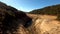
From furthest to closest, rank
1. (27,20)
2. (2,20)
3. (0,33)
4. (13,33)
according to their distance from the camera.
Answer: (27,20)
(2,20)
(13,33)
(0,33)

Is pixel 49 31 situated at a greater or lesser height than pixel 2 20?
lesser

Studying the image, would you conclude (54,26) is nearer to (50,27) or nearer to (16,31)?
(50,27)

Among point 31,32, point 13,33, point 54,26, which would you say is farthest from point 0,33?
point 54,26

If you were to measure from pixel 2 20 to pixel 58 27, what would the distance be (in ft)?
19.6

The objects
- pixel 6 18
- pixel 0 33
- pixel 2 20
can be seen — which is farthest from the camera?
Answer: pixel 6 18

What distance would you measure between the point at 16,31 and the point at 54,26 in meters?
4.11

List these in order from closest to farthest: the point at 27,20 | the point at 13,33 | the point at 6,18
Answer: the point at 13,33
the point at 6,18
the point at 27,20

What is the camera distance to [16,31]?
1495 cm

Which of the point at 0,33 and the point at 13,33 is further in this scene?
the point at 13,33

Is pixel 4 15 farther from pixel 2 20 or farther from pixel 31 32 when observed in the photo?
pixel 31 32

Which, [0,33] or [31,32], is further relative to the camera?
[31,32]

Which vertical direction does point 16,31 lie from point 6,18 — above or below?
below

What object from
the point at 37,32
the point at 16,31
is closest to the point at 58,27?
the point at 37,32

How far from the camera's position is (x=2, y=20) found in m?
15.2
